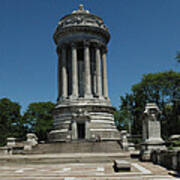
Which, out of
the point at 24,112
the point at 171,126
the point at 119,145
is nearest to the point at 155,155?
the point at 119,145

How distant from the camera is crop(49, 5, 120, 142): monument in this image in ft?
132

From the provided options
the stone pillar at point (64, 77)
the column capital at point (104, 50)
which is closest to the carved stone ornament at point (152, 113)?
the stone pillar at point (64, 77)

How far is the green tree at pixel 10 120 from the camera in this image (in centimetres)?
6024

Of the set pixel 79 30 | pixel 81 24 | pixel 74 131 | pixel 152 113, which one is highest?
pixel 81 24

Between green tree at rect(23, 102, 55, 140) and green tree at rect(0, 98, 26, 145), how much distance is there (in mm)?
3785

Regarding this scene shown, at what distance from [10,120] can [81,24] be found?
99.0 feet

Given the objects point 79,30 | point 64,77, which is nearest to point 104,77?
point 64,77

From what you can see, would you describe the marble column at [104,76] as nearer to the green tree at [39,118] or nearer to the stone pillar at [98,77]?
the stone pillar at [98,77]

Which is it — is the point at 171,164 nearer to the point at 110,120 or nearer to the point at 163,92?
the point at 110,120

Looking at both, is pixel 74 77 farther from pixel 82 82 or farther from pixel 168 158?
pixel 168 158

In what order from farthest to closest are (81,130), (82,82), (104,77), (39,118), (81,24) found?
(39,118) < (104,77) < (82,82) < (81,24) < (81,130)

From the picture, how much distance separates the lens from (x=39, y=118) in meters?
70.5

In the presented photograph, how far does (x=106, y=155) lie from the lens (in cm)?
2072

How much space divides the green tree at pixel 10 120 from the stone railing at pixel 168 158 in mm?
45830
